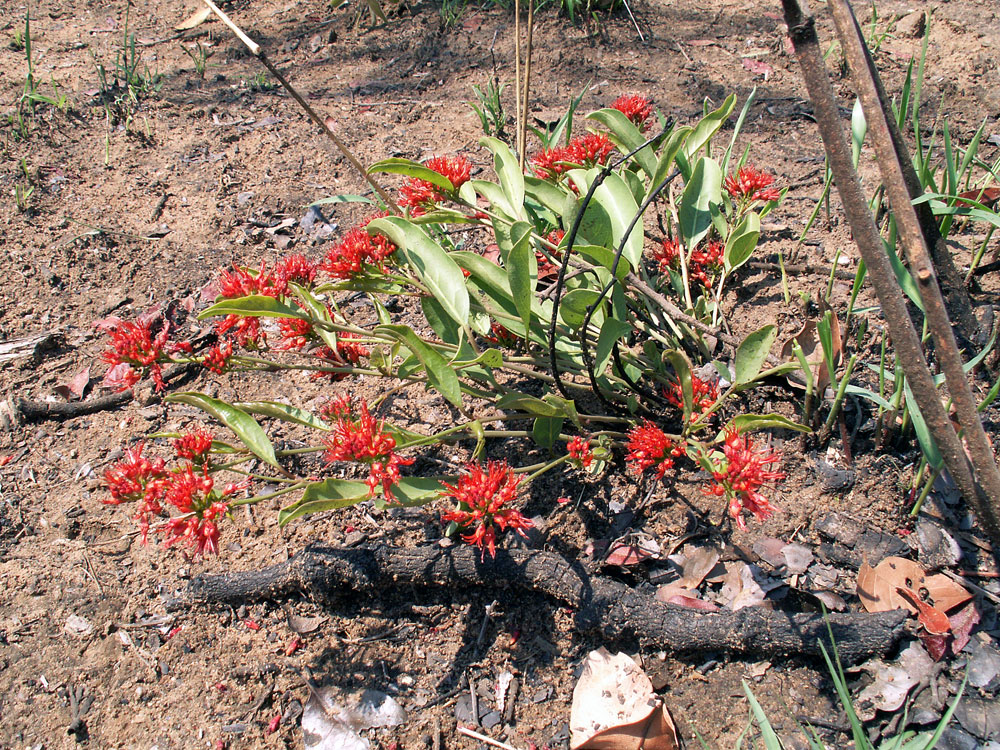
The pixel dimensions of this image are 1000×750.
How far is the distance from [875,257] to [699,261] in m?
0.94

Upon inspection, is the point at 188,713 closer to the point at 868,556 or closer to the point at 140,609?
the point at 140,609

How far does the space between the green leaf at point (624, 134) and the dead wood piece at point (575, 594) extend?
1139 mm

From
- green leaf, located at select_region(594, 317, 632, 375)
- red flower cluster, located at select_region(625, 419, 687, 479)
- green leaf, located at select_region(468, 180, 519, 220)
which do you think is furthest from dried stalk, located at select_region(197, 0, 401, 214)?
red flower cluster, located at select_region(625, 419, 687, 479)

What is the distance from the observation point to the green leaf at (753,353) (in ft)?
5.43

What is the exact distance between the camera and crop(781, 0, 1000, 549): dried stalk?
1.14 m

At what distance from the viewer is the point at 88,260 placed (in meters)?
2.94

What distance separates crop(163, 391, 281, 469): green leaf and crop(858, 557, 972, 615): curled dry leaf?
1437 millimetres

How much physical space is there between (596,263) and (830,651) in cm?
105

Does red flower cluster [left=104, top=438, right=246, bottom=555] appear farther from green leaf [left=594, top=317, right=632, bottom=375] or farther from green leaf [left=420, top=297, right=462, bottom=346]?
green leaf [left=594, top=317, right=632, bottom=375]

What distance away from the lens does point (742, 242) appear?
197cm

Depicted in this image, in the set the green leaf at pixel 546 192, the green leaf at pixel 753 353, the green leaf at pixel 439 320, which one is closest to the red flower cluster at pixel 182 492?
the green leaf at pixel 439 320

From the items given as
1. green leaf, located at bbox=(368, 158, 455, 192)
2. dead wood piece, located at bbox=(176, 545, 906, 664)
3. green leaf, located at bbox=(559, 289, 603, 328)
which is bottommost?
dead wood piece, located at bbox=(176, 545, 906, 664)

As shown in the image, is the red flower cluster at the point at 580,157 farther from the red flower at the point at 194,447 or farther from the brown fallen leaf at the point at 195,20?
the brown fallen leaf at the point at 195,20

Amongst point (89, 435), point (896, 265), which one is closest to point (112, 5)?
point (89, 435)
